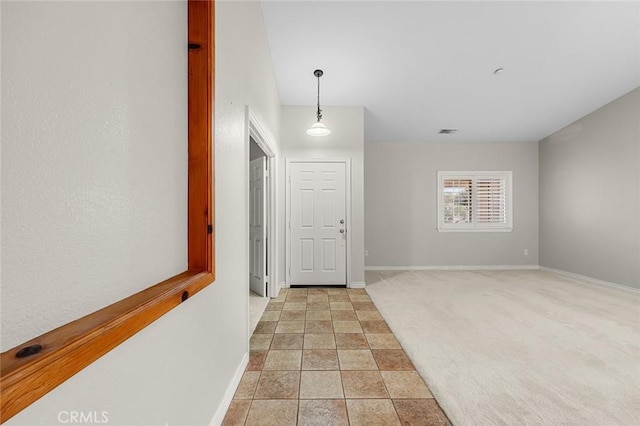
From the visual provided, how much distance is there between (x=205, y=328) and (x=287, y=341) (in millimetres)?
1273

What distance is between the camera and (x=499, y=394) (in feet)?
5.48

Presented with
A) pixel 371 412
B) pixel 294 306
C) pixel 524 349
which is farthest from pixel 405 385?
pixel 294 306

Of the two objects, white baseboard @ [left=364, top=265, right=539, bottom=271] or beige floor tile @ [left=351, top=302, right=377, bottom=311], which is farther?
white baseboard @ [left=364, top=265, right=539, bottom=271]

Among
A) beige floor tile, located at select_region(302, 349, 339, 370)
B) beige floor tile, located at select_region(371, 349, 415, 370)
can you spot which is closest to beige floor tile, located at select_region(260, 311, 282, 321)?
beige floor tile, located at select_region(302, 349, 339, 370)

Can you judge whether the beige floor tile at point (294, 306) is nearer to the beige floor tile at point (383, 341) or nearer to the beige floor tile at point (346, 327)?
the beige floor tile at point (346, 327)

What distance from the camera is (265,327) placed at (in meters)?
2.69

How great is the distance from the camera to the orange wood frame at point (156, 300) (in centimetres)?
42

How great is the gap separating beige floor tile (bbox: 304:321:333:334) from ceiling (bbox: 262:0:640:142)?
3007 mm

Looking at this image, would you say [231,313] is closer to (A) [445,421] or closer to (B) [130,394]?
(B) [130,394]

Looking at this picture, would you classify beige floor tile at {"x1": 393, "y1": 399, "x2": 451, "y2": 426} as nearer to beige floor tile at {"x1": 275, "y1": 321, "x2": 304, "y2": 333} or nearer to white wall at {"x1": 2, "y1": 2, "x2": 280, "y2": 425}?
white wall at {"x1": 2, "y1": 2, "x2": 280, "y2": 425}

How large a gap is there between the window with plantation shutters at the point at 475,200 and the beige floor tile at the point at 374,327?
12.6 feet

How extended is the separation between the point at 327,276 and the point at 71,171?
3.89 m

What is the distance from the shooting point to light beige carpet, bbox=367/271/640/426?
156cm

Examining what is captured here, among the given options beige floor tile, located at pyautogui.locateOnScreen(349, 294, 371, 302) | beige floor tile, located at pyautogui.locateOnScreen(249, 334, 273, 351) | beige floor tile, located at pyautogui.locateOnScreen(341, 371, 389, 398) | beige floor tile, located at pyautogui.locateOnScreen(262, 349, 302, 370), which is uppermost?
beige floor tile, located at pyautogui.locateOnScreen(341, 371, 389, 398)
